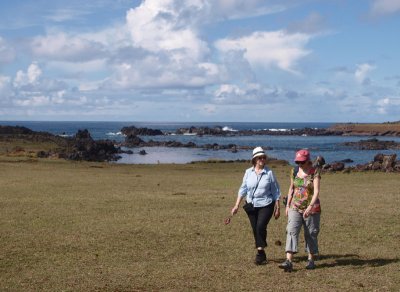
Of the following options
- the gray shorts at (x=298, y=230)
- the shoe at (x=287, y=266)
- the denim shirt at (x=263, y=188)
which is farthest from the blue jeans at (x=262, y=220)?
the shoe at (x=287, y=266)

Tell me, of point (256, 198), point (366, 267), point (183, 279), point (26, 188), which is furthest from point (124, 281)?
point (26, 188)

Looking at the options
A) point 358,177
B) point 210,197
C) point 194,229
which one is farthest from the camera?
point 358,177

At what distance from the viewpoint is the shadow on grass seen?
11776 mm

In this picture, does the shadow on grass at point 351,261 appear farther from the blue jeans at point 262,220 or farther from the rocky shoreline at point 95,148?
the rocky shoreline at point 95,148

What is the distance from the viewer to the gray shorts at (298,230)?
11.2 m

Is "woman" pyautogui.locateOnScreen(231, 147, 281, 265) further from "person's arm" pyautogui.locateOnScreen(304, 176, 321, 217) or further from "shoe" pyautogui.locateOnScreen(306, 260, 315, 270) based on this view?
"shoe" pyautogui.locateOnScreen(306, 260, 315, 270)

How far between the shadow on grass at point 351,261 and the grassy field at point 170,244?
0.02 m

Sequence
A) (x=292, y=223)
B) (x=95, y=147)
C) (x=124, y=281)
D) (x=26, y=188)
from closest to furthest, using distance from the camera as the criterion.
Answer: (x=124, y=281)
(x=292, y=223)
(x=26, y=188)
(x=95, y=147)

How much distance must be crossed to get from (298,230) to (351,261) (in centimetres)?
165

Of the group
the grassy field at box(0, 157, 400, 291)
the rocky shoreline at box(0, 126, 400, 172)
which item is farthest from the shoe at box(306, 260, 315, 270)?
the rocky shoreline at box(0, 126, 400, 172)

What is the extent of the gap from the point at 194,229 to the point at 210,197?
836 centimetres

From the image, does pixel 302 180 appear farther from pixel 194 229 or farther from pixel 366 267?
pixel 194 229

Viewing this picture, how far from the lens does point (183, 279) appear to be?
419 inches

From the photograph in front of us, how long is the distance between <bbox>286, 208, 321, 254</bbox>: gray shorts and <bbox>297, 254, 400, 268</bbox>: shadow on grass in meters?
0.55
